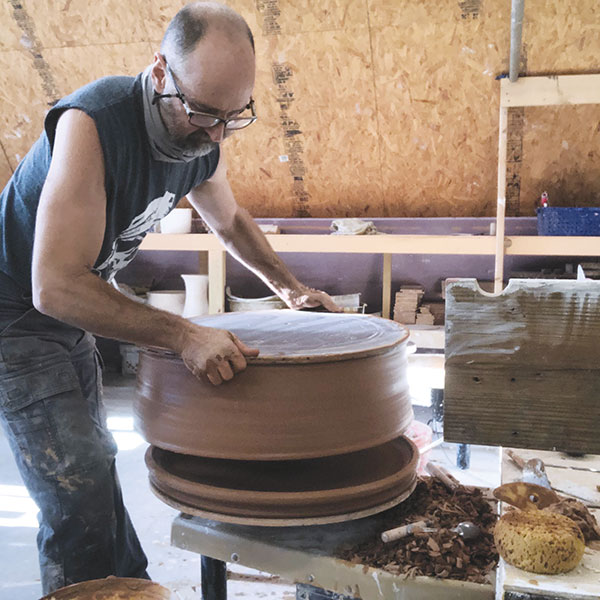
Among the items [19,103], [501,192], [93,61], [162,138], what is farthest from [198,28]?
[19,103]

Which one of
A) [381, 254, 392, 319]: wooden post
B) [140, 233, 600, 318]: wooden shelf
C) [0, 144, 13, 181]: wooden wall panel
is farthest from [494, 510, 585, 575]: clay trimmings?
[0, 144, 13, 181]: wooden wall panel

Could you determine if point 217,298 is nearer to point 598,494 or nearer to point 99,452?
point 99,452

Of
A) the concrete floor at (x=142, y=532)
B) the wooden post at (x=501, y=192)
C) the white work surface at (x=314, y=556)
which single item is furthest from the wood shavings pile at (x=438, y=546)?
the wooden post at (x=501, y=192)

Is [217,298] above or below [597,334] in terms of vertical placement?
below

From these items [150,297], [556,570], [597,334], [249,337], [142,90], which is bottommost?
[150,297]

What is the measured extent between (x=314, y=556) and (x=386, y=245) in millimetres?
3241

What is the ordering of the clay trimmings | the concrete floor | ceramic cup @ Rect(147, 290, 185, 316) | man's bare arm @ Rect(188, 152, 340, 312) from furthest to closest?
ceramic cup @ Rect(147, 290, 185, 316) < the concrete floor < man's bare arm @ Rect(188, 152, 340, 312) < the clay trimmings

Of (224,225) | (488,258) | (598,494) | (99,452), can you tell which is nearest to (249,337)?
(99,452)

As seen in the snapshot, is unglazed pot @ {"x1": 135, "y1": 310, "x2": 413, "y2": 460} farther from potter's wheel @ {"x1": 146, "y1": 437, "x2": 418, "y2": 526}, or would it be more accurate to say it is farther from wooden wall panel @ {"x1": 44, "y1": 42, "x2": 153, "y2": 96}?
wooden wall panel @ {"x1": 44, "y1": 42, "x2": 153, "y2": 96}

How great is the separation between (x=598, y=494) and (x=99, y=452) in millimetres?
1161

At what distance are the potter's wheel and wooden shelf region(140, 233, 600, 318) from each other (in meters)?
2.86

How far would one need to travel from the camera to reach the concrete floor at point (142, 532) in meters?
2.27

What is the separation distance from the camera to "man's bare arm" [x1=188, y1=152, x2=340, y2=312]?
6.20 ft

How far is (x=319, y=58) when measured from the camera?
13.3 ft
